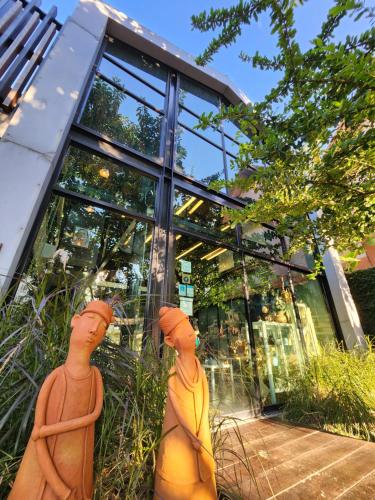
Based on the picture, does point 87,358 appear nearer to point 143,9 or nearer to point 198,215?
point 198,215

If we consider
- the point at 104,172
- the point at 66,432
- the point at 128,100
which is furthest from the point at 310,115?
the point at 128,100

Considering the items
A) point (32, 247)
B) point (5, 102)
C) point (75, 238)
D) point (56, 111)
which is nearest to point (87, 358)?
point (32, 247)

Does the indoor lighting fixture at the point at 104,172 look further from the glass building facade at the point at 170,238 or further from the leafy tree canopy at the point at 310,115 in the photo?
the leafy tree canopy at the point at 310,115

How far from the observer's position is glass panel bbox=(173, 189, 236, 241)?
3670 mm

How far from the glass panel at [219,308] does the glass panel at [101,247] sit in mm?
550

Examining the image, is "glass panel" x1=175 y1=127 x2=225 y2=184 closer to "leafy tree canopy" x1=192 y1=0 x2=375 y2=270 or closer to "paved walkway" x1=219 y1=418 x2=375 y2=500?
"leafy tree canopy" x1=192 y1=0 x2=375 y2=270

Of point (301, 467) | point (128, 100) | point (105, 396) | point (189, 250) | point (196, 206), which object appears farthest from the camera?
point (128, 100)

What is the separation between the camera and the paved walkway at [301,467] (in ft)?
4.71

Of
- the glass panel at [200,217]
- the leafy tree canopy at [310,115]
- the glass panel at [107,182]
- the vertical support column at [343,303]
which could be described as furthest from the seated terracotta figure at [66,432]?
the vertical support column at [343,303]

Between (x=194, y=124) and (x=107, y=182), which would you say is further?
(x=194, y=124)

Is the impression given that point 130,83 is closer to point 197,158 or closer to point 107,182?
point 197,158

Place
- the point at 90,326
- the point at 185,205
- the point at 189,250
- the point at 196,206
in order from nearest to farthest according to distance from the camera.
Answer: the point at 90,326
the point at 189,250
the point at 185,205
the point at 196,206

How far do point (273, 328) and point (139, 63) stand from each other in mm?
5633

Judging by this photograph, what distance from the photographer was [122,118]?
3.90 meters
